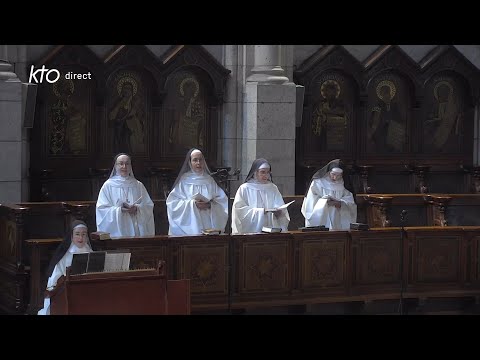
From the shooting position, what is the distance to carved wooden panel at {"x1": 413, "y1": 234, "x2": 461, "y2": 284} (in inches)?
512

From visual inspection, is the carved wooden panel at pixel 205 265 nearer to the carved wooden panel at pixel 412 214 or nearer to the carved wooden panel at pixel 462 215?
the carved wooden panel at pixel 412 214

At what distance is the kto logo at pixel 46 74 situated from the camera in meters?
15.8

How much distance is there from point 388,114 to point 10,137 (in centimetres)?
652

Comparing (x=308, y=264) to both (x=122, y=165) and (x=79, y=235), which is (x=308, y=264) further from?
(x=79, y=235)

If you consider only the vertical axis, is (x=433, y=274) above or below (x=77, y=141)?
below

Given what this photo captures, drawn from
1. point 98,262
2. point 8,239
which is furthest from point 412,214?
point 98,262

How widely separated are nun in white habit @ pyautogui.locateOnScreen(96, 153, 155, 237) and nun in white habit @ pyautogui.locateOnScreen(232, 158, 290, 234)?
40.8 inches

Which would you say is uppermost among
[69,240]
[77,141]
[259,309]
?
[77,141]

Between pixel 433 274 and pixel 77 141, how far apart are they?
589cm

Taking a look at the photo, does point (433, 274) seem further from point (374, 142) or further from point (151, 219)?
point (374, 142)

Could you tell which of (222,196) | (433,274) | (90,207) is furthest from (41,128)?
(433,274)

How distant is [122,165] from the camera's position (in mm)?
13320

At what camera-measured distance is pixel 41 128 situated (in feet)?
52.7

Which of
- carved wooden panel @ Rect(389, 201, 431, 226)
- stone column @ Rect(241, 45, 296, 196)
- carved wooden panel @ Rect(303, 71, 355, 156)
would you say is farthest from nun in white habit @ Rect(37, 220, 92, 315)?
carved wooden panel @ Rect(303, 71, 355, 156)
